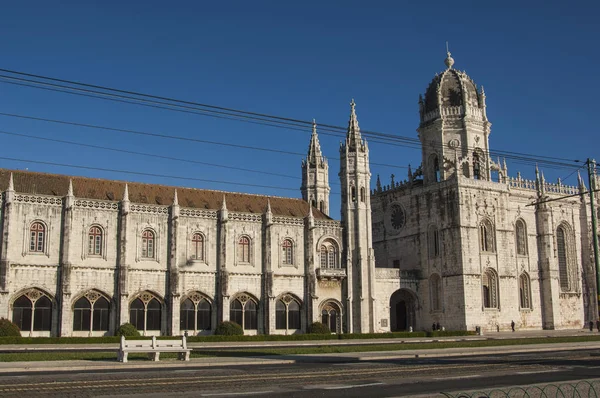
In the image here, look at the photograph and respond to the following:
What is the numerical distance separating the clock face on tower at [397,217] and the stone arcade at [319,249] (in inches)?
6.3

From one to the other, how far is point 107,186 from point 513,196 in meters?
39.6

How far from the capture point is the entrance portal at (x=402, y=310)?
6462 centimetres

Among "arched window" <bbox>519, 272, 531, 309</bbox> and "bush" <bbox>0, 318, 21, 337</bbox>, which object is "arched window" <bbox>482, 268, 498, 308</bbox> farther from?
"bush" <bbox>0, 318, 21, 337</bbox>

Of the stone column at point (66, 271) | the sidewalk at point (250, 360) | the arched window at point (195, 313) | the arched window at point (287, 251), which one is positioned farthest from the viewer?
the arched window at point (287, 251)

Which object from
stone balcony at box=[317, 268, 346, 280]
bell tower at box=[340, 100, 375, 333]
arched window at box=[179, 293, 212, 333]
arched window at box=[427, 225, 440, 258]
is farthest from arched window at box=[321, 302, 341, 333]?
arched window at box=[427, 225, 440, 258]

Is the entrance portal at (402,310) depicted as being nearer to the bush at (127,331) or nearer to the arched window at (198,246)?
the arched window at (198,246)

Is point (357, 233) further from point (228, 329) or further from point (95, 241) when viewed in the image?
point (95, 241)

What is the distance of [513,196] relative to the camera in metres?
68.2

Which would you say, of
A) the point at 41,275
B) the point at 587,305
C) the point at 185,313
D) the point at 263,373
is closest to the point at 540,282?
the point at 587,305

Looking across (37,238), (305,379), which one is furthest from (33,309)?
(305,379)

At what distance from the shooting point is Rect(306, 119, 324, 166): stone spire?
68.4 meters

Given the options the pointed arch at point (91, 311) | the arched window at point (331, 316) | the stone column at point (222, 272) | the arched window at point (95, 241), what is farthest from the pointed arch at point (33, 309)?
the arched window at point (331, 316)

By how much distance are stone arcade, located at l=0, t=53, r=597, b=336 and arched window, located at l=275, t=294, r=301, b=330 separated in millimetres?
89

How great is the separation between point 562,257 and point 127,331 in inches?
1863
